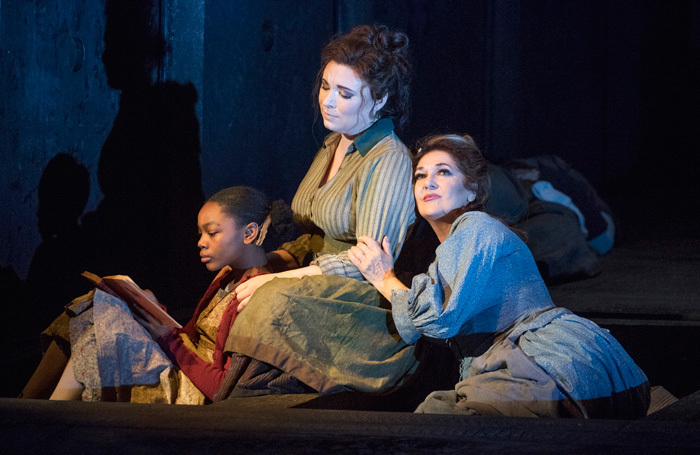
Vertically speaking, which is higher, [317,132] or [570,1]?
[570,1]

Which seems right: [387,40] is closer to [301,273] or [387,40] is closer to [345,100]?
[345,100]

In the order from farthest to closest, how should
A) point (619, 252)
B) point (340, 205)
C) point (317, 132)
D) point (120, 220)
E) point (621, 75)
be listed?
point (621, 75)
point (619, 252)
point (317, 132)
point (120, 220)
point (340, 205)

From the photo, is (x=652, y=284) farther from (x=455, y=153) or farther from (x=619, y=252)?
(x=455, y=153)

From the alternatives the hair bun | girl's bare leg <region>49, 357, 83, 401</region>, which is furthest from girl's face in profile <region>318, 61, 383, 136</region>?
girl's bare leg <region>49, 357, 83, 401</region>

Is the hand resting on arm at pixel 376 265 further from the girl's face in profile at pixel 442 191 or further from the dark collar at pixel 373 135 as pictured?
the dark collar at pixel 373 135

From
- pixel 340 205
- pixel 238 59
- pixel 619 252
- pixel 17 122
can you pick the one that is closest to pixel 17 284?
pixel 17 122

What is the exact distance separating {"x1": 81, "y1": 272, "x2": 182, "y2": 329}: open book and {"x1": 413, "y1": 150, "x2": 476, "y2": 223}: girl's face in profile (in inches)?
41.4

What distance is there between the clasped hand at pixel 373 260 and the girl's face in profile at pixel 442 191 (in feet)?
0.68

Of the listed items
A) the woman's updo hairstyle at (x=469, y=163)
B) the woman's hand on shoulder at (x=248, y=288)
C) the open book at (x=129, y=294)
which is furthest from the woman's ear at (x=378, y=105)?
the open book at (x=129, y=294)

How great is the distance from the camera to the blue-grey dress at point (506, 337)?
87.6 inches

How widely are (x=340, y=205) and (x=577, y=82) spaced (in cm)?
885

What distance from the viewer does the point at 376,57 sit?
9.50ft

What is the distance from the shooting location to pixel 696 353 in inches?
138

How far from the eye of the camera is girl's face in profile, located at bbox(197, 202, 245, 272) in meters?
2.90
